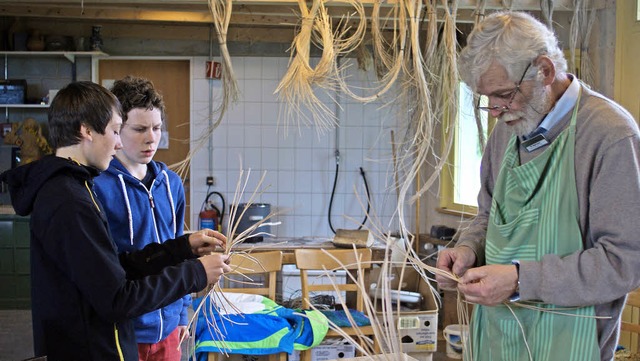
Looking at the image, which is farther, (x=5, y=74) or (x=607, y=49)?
(x=5, y=74)

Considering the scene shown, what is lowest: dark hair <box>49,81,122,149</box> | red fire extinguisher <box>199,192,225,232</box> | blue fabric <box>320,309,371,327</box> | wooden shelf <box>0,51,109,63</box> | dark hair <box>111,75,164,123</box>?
blue fabric <box>320,309,371,327</box>

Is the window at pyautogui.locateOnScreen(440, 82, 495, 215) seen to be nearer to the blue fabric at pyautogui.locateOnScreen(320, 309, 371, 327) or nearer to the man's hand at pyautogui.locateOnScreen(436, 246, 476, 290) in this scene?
the blue fabric at pyautogui.locateOnScreen(320, 309, 371, 327)

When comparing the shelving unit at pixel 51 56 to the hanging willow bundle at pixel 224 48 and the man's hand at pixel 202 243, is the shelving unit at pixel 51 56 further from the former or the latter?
the man's hand at pixel 202 243

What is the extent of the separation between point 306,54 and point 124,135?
63.4 inches

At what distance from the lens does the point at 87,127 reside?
212cm

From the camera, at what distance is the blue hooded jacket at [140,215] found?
2.50 metres

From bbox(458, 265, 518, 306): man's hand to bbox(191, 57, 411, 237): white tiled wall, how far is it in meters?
5.70

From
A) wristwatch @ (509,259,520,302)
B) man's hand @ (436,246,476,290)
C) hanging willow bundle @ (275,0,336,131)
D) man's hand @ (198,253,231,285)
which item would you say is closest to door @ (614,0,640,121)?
hanging willow bundle @ (275,0,336,131)

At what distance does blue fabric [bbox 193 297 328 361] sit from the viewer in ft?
12.7

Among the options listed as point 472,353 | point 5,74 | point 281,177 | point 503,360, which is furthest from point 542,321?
point 5,74

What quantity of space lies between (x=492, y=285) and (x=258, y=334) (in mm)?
2359

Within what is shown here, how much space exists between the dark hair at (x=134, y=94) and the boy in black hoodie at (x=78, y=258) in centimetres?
45

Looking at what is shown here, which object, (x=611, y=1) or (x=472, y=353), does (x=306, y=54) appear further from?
(x=472, y=353)

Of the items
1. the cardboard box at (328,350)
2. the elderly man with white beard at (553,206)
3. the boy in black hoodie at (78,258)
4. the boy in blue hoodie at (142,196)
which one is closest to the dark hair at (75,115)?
the boy in black hoodie at (78,258)
